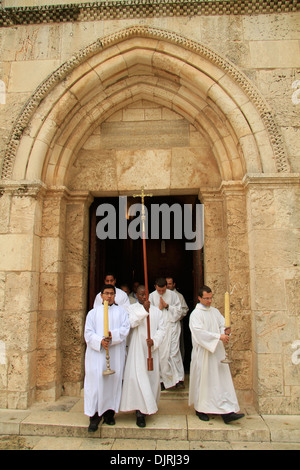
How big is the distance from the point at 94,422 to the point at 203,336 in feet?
4.84

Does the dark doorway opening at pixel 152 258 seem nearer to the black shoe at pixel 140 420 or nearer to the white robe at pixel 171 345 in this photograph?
the white robe at pixel 171 345

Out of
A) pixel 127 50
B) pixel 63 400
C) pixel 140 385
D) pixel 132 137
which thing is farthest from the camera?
pixel 132 137

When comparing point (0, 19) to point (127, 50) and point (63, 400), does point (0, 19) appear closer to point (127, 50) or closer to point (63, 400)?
point (127, 50)

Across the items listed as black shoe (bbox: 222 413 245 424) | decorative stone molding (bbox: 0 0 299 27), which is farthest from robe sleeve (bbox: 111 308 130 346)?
decorative stone molding (bbox: 0 0 299 27)

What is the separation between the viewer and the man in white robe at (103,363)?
3633mm

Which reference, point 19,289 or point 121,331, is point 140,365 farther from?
point 19,289

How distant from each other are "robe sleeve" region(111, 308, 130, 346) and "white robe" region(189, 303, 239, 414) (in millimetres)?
758

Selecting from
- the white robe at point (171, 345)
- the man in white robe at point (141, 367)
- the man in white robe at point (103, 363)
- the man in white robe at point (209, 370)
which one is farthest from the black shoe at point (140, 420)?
the white robe at point (171, 345)

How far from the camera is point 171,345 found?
5.02 meters

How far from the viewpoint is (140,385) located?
3750mm

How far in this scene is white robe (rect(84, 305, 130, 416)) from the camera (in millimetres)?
3650

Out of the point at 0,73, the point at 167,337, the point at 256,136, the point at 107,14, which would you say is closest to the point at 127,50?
the point at 107,14

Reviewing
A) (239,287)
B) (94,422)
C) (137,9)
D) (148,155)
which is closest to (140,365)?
(94,422)

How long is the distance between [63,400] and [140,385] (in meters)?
1.45
